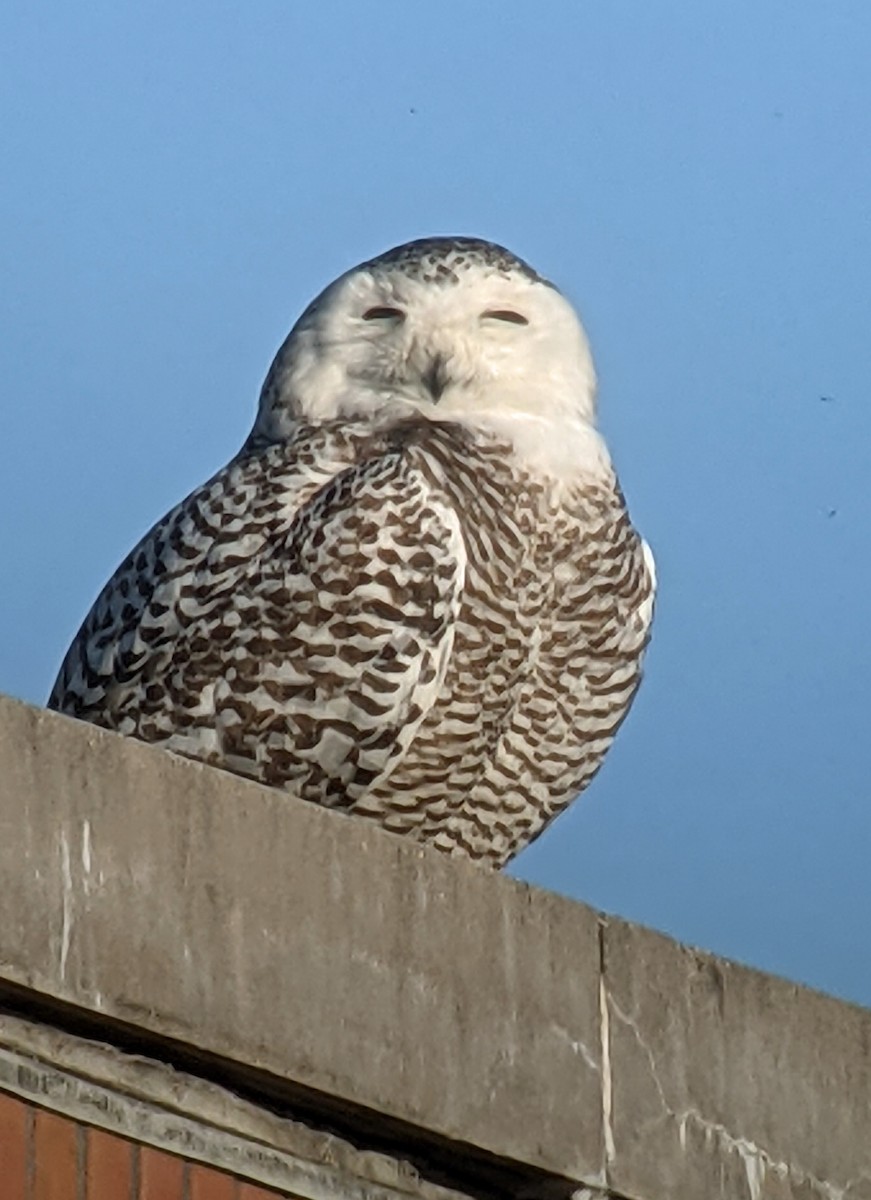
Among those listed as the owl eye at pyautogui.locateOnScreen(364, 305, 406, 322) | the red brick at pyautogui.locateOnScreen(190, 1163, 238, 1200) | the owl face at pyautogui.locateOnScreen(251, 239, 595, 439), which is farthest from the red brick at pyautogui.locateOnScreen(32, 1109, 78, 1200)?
the owl eye at pyautogui.locateOnScreen(364, 305, 406, 322)

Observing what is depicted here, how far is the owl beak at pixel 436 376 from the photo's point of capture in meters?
6.92

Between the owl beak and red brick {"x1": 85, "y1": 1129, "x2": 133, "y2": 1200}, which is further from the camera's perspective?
the owl beak

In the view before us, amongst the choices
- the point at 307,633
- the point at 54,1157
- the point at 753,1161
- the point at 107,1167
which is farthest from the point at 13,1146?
the point at 307,633

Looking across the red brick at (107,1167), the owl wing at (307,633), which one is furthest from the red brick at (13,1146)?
the owl wing at (307,633)

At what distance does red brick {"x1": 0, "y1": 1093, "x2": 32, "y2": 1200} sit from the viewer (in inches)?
179

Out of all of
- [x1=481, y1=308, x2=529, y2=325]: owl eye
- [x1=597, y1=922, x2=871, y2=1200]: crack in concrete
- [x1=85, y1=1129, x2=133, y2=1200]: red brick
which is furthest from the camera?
[x1=481, y1=308, x2=529, y2=325]: owl eye

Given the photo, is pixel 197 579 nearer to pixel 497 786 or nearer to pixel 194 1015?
pixel 497 786

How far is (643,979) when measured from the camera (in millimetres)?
5582

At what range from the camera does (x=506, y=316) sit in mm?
7070

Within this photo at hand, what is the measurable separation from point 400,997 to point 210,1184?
1.66 ft

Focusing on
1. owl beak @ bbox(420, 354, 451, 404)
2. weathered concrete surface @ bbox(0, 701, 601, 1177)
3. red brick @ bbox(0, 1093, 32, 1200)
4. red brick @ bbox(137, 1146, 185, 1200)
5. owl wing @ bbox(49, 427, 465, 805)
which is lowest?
red brick @ bbox(137, 1146, 185, 1200)

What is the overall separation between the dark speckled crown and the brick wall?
2.66m

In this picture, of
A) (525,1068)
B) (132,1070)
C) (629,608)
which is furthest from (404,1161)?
(629,608)

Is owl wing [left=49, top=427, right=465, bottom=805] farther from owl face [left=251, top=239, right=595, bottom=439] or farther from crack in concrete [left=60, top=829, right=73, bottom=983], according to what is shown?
crack in concrete [left=60, top=829, right=73, bottom=983]
